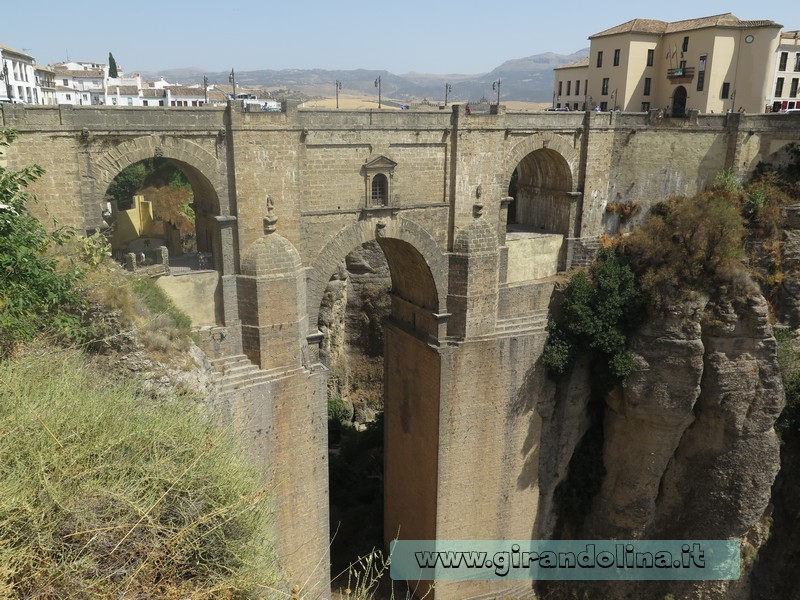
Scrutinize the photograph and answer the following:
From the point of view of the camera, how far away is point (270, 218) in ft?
48.0

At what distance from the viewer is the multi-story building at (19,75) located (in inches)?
1870

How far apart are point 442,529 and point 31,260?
1350cm

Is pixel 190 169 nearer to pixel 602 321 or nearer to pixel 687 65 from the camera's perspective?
pixel 602 321

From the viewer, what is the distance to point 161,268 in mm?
14258

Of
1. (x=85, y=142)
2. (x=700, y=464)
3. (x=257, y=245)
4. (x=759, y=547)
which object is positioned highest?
(x=85, y=142)

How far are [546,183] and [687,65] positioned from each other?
13737 millimetres

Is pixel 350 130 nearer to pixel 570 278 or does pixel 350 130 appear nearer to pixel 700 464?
pixel 570 278

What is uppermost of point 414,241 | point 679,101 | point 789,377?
point 679,101

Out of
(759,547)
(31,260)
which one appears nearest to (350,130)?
(31,260)

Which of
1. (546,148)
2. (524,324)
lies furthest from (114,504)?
(546,148)

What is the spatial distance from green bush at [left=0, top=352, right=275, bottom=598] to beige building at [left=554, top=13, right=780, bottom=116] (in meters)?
27.7

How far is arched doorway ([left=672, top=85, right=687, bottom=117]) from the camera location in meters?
29.5

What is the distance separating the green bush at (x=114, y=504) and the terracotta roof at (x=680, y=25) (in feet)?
93.8

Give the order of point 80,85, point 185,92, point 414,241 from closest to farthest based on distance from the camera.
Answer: point 414,241
point 185,92
point 80,85
